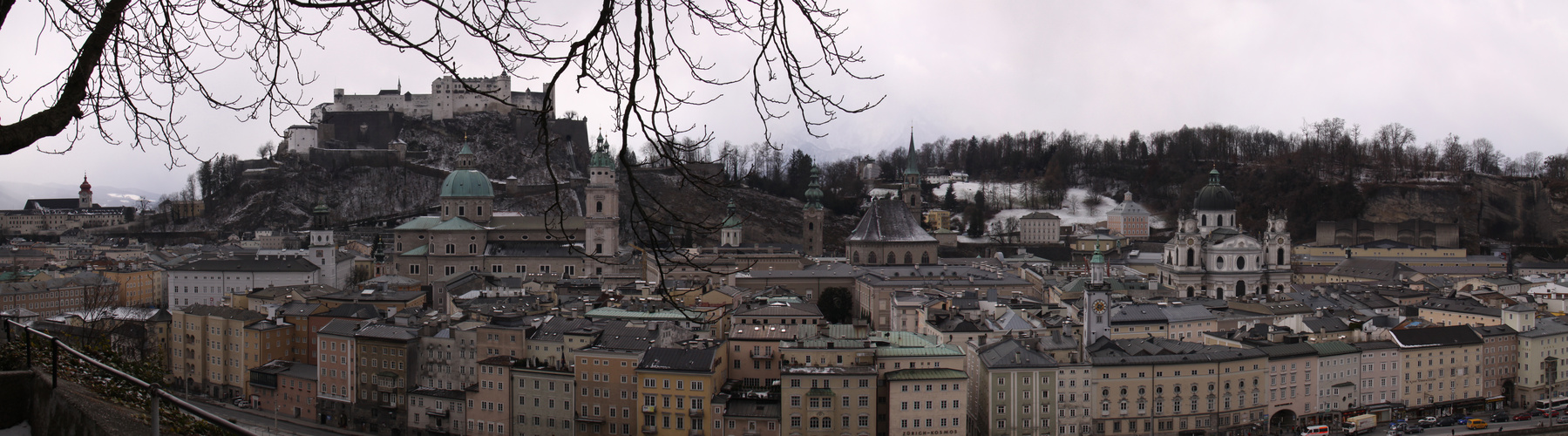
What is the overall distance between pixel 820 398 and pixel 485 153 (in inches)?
1916

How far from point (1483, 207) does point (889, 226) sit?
37718mm

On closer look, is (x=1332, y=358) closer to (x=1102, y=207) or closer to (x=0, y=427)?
(x=0, y=427)

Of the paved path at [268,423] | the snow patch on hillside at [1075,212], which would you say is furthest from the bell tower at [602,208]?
the snow patch on hillside at [1075,212]

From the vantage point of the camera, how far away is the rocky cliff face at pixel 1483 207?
58.7 meters

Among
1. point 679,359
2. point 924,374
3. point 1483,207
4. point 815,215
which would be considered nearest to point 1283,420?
point 924,374

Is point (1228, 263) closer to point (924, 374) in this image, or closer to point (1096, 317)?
point (1096, 317)

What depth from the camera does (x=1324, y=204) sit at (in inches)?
2366

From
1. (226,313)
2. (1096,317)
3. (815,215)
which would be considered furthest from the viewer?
(815,215)

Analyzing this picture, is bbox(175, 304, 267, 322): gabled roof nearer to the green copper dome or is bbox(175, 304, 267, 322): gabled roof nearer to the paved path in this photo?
the paved path

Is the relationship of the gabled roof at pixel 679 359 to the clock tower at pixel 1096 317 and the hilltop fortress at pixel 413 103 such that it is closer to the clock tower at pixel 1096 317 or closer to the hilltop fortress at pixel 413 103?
the clock tower at pixel 1096 317

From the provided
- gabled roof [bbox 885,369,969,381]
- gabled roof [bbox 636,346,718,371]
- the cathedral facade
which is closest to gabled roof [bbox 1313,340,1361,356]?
gabled roof [bbox 885,369,969,381]

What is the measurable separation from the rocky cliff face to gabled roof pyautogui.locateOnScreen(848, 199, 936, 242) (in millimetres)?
29748

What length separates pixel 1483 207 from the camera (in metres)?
60.5

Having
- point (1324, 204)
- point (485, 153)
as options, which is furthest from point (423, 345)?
point (1324, 204)
